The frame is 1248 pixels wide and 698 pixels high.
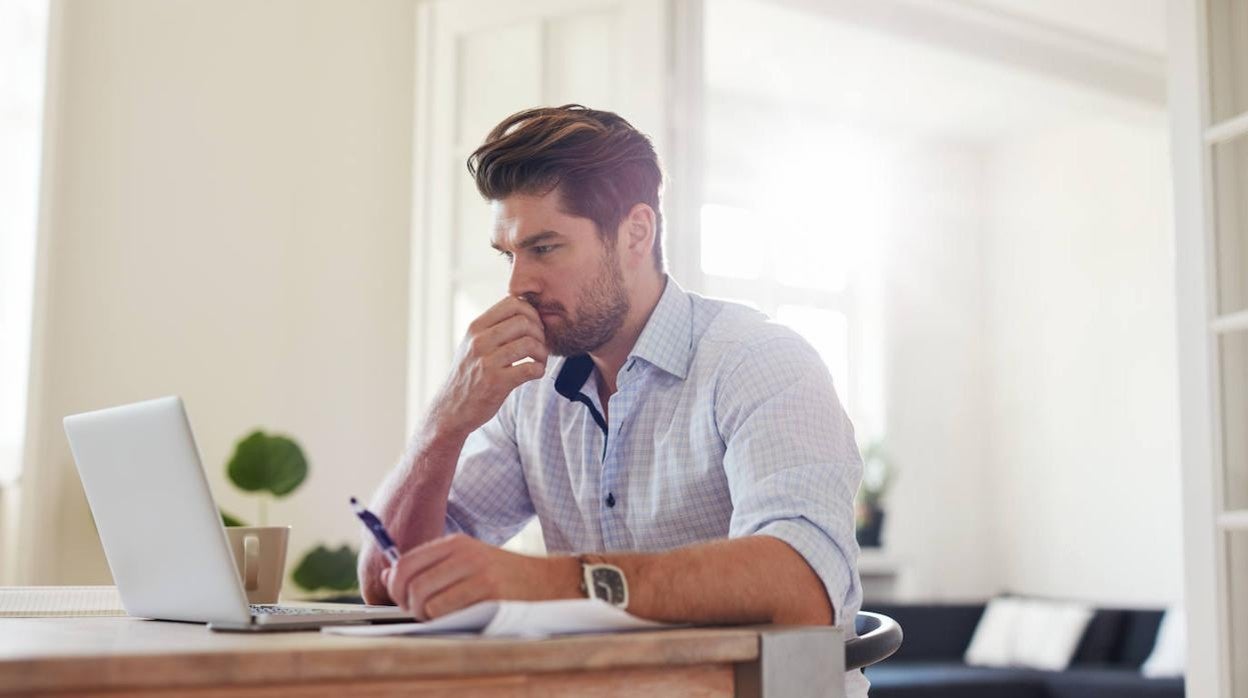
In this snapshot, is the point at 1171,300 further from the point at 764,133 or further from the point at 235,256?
the point at 235,256

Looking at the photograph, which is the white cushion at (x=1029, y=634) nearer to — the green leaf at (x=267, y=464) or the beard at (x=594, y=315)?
the green leaf at (x=267, y=464)

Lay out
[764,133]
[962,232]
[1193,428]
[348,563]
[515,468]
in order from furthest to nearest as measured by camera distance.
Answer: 1. [962,232]
2. [764,133]
3. [348,563]
4. [1193,428]
5. [515,468]

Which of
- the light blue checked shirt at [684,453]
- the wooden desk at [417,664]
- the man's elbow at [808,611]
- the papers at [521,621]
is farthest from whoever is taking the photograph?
the light blue checked shirt at [684,453]

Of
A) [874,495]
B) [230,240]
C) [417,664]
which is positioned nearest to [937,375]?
[874,495]

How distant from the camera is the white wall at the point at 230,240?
3502 millimetres

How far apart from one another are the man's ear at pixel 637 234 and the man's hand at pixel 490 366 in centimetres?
16

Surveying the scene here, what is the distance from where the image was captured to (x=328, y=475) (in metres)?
3.88

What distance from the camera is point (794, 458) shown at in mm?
1392

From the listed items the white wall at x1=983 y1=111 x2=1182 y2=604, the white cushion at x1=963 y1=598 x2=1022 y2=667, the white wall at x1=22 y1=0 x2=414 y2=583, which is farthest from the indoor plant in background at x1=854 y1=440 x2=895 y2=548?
the white wall at x1=22 y1=0 x2=414 y2=583

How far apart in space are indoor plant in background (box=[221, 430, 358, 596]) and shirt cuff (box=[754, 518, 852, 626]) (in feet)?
7.20

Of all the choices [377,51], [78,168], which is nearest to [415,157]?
[377,51]

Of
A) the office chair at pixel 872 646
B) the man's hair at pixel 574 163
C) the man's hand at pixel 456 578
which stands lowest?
the office chair at pixel 872 646

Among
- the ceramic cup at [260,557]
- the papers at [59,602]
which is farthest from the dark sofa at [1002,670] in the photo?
the papers at [59,602]

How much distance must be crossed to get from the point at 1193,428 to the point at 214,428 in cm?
252
